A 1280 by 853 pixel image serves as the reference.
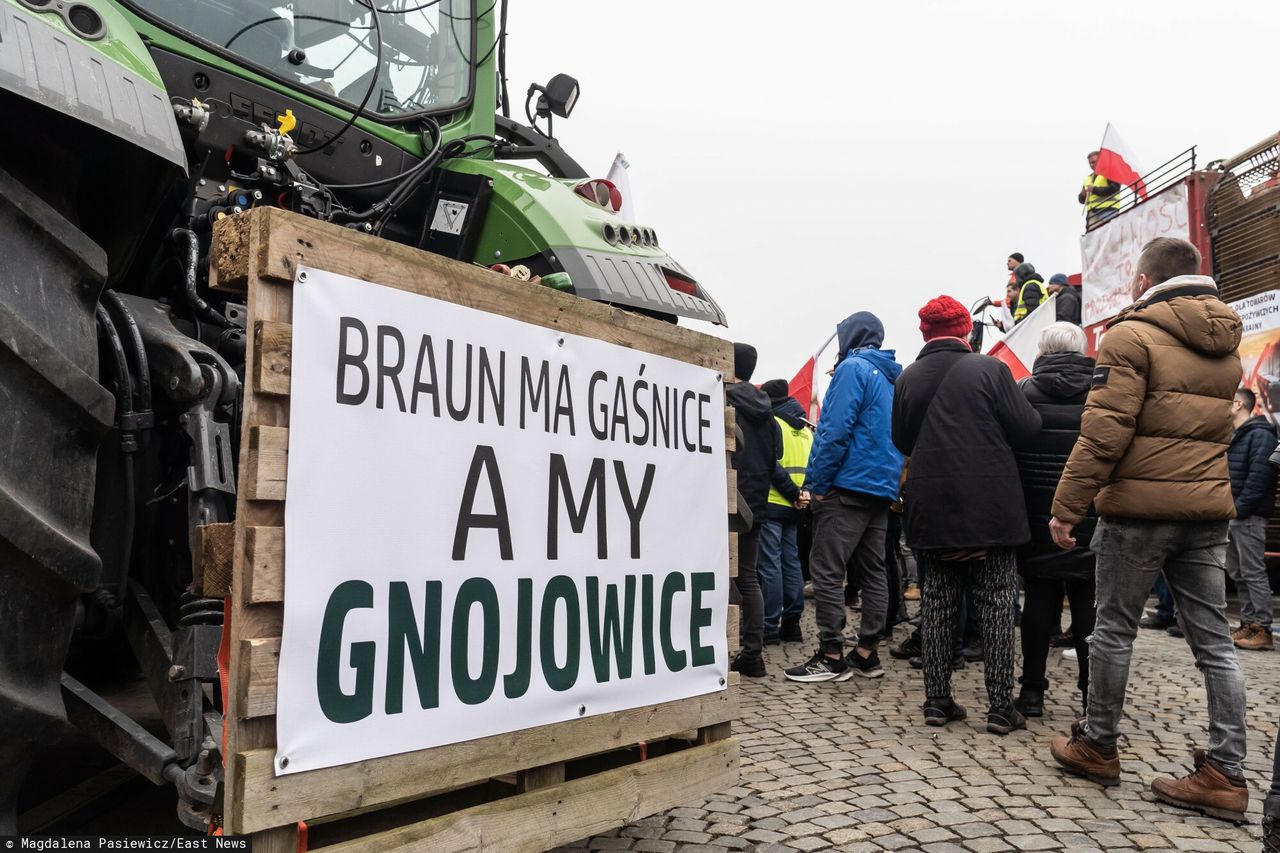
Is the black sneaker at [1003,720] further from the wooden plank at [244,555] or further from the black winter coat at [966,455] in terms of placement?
the wooden plank at [244,555]

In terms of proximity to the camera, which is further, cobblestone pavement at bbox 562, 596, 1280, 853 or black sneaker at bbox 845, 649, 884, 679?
black sneaker at bbox 845, 649, 884, 679

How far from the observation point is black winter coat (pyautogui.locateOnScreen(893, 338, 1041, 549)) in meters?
4.59

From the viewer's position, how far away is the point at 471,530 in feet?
7.59

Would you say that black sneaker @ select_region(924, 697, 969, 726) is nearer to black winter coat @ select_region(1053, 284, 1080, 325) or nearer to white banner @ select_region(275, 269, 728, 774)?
white banner @ select_region(275, 269, 728, 774)

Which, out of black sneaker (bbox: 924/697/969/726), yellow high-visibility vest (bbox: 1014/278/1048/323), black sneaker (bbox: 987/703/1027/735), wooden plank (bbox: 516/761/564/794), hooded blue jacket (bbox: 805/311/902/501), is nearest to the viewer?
Answer: wooden plank (bbox: 516/761/564/794)

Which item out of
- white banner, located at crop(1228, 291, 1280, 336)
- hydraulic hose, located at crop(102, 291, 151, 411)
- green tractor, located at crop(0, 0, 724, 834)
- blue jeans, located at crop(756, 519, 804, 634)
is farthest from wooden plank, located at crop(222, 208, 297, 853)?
white banner, located at crop(1228, 291, 1280, 336)

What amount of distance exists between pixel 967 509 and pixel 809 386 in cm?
640

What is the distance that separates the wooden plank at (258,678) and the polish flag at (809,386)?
360 inches

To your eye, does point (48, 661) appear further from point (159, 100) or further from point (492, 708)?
point (159, 100)

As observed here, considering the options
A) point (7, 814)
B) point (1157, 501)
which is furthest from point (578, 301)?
point (1157, 501)

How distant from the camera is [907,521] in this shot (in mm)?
4793

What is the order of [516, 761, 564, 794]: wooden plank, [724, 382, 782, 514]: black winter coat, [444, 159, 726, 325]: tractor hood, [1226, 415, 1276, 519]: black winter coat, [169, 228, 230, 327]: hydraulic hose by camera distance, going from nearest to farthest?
1. [516, 761, 564, 794]: wooden plank
2. [169, 228, 230, 327]: hydraulic hose
3. [444, 159, 726, 325]: tractor hood
4. [724, 382, 782, 514]: black winter coat
5. [1226, 415, 1276, 519]: black winter coat

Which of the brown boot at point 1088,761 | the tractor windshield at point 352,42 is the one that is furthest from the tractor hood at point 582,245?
the brown boot at point 1088,761

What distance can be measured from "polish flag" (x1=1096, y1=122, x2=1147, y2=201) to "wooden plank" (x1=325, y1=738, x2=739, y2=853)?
12.5 m
